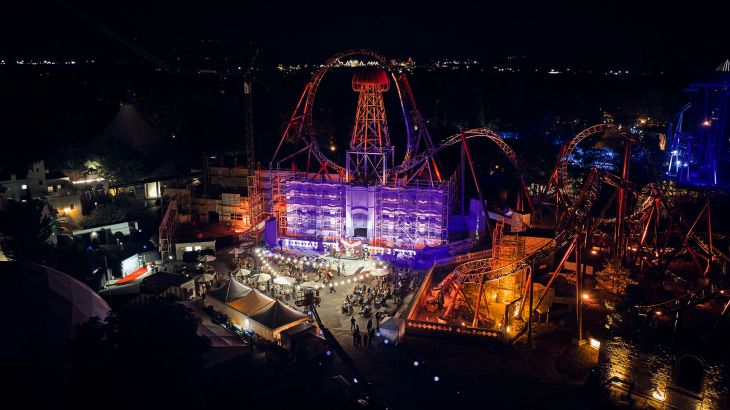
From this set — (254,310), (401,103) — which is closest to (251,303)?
(254,310)

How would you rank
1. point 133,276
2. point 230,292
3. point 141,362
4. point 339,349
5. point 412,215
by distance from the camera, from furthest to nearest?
point 412,215 → point 133,276 → point 230,292 → point 339,349 → point 141,362

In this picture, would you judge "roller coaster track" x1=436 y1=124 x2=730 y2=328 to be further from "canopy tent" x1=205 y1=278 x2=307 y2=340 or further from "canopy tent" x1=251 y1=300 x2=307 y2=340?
"canopy tent" x1=205 y1=278 x2=307 y2=340

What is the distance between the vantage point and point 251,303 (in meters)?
22.6

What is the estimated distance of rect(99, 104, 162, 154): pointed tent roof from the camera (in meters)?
49.8

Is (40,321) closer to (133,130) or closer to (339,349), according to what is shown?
(339,349)

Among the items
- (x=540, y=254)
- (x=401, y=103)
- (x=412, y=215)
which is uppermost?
(x=401, y=103)

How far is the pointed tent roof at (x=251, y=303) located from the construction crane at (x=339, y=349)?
8.10 ft

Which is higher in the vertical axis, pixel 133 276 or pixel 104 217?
pixel 104 217

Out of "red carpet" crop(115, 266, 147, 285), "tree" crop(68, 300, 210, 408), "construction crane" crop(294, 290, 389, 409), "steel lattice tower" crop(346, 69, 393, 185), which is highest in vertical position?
"steel lattice tower" crop(346, 69, 393, 185)

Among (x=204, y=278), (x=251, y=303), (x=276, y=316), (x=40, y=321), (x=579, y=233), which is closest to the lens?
(x=40, y=321)

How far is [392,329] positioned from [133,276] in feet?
53.5

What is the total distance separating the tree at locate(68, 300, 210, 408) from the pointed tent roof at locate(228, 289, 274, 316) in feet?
23.6

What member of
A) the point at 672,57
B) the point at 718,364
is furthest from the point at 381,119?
the point at 672,57

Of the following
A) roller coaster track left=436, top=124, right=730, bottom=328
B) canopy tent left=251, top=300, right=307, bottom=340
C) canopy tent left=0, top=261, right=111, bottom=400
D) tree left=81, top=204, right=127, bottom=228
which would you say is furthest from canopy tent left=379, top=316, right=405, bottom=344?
tree left=81, top=204, right=127, bottom=228
